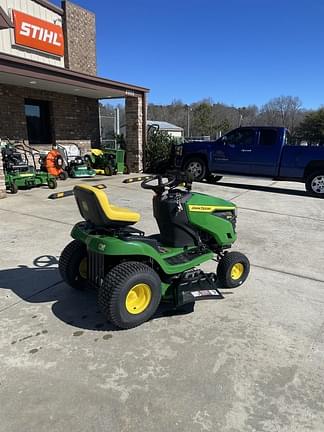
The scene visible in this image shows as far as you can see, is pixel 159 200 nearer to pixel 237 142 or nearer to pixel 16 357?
pixel 16 357

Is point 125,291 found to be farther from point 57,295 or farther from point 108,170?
point 108,170

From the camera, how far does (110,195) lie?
8.76 metres

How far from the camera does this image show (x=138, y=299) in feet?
9.55

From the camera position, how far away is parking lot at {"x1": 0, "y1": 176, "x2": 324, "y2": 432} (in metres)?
2.01

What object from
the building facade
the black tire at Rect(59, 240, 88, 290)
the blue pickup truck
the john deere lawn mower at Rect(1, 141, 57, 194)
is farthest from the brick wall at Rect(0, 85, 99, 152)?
the black tire at Rect(59, 240, 88, 290)

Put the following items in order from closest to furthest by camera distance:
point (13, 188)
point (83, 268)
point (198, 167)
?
point (83, 268)
point (13, 188)
point (198, 167)

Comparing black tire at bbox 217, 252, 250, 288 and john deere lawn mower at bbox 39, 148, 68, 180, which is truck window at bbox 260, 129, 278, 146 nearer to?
john deere lawn mower at bbox 39, 148, 68, 180

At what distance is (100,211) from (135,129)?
1069cm

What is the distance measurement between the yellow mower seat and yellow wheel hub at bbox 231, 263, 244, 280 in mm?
1284

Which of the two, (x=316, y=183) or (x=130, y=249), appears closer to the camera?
(x=130, y=249)

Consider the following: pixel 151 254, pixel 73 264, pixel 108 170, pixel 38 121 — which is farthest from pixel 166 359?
pixel 38 121

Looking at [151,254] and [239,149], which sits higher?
[239,149]

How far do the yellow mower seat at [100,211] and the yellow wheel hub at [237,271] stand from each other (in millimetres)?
1284

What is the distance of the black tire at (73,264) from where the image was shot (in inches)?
132
